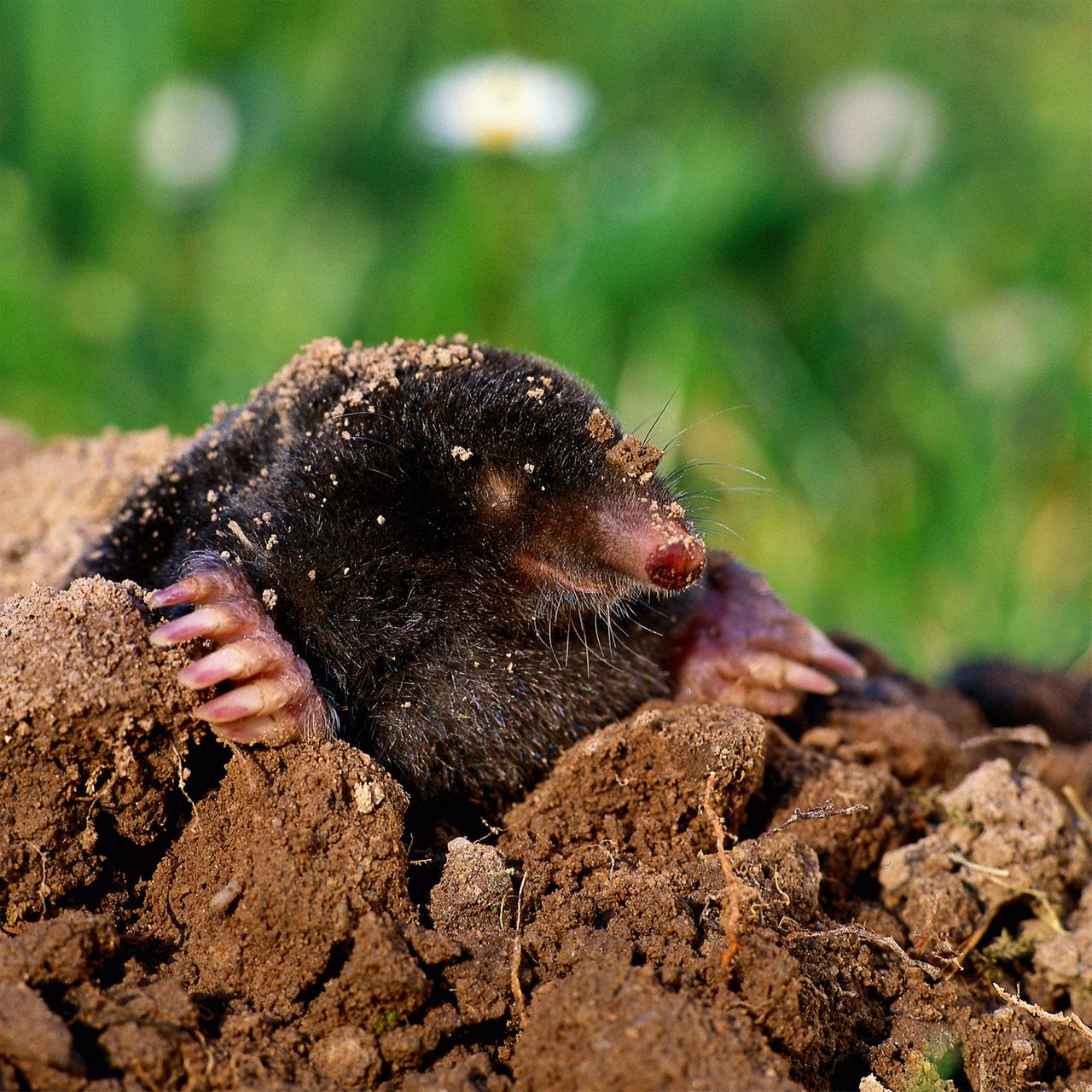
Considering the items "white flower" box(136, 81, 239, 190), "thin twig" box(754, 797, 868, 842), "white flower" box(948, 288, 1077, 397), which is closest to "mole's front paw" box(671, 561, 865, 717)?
"thin twig" box(754, 797, 868, 842)

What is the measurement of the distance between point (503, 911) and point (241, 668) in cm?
53

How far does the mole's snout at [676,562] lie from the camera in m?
2.04

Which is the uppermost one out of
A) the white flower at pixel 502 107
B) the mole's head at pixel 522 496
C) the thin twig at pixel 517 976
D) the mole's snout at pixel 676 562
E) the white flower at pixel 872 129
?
the white flower at pixel 502 107

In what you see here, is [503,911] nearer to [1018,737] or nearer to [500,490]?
[500,490]

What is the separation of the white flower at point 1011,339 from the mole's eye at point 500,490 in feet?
10.7

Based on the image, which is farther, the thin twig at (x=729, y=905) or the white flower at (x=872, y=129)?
the white flower at (x=872, y=129)

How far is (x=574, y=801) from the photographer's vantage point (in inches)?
82.4

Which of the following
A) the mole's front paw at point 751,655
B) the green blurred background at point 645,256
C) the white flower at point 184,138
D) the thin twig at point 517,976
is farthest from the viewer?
the white flower at point 184,138

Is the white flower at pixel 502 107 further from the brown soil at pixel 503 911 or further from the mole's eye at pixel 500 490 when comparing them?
the brown soil at pixel 503 911

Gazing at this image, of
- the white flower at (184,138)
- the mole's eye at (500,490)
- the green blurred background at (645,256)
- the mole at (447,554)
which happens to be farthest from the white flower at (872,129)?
the mole's eye at (500,490)

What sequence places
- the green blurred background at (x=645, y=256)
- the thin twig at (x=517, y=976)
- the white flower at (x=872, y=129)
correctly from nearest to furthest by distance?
1. the thin twig at (x=517, y=976)
2. the green blurred background at (x=645, y=256)
3. the white flower at (x=872, y=129)

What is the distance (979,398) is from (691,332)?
1.14 m

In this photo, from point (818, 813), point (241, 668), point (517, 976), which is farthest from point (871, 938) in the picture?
point (241, 668)

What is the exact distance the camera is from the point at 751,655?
2.59 metres
